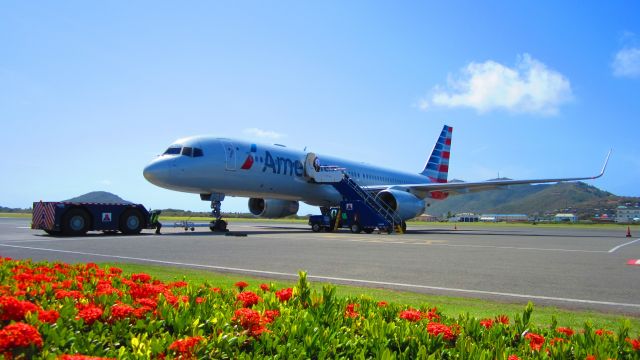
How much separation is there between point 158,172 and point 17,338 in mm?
21427

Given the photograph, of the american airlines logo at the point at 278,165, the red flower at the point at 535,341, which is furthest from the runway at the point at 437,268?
the american airlines logo at the point at 278,165

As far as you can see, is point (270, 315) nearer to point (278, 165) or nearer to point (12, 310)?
point (12, 310)

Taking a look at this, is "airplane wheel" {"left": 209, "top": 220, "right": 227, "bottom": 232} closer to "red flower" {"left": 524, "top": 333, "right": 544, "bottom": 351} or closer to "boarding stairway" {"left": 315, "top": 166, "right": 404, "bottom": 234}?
"boarding stairway" {"left": 315, "top": 166, "right": 404, "bottom": 234}

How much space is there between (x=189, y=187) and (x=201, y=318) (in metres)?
21.1

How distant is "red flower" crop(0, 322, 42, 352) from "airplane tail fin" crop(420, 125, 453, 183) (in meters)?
44.4

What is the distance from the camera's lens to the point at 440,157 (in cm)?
4572

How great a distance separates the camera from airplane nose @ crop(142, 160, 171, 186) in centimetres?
2306

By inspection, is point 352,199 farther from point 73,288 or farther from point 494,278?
point 73,288

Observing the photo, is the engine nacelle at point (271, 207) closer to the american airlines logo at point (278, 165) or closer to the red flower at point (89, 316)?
the american airlines logo at point (278, 165)

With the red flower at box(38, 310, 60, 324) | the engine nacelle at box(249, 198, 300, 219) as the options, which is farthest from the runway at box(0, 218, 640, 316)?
the engine nacelle at box(249, 198, 300, 219)

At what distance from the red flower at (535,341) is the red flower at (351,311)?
125 centimetres

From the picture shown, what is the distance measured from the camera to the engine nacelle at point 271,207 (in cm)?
3219

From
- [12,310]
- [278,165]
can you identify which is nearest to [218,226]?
[278,165]

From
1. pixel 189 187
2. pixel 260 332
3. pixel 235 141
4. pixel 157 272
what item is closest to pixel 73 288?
pixel 260 332
